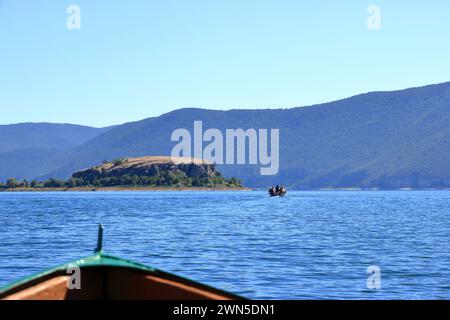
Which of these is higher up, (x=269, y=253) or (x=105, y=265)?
(x=105, y=265)

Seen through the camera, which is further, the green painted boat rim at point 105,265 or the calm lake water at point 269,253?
the calm lake water at point 269,253

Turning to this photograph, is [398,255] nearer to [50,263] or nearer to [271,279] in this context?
[271,279]

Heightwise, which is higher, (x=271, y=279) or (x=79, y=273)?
(x=79, y=273)

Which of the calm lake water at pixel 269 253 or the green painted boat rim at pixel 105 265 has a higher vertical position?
the green painted boat rim at pixel 105 265

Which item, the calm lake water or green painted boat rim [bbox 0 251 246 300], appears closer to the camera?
green painted boat rim [bbox 0 251 246 300]

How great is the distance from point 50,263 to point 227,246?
17.1 m

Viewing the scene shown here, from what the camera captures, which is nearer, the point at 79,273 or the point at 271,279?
the point at 79,273

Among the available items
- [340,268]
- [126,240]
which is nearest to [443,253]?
[340,268]

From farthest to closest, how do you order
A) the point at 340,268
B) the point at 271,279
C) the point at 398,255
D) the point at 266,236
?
the point at 266,236 → the point at 398,255 → the point at 340,268 → the point at 271,279

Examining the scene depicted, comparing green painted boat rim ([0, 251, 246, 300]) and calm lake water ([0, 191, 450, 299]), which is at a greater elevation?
green painted boat rim ([0, 251, 246, 300])

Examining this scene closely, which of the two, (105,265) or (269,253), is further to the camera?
(269,253)
